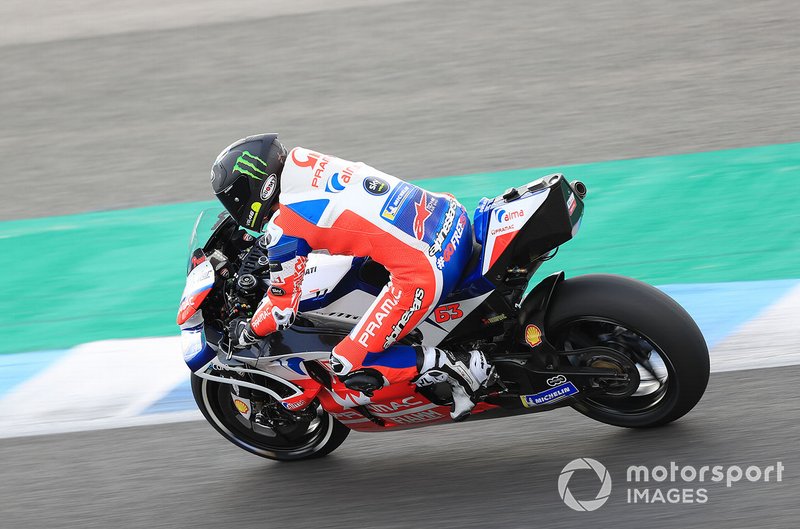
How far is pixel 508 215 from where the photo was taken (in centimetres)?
471

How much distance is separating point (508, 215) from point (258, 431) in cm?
180

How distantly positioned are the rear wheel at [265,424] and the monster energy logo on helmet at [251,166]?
1199 millimetres

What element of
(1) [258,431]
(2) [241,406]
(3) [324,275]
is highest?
(3) [324,275]

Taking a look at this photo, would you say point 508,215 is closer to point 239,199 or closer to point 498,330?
point 498,330

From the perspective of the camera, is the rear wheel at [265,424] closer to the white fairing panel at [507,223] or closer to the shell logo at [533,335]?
the shell logo at [533,335]

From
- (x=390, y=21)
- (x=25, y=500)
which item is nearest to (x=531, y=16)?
(x=390, y=21)

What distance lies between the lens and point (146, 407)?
605 centimetres

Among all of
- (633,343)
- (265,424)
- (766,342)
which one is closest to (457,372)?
(633,343)

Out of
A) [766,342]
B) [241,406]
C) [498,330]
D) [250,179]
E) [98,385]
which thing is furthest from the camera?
[98,385]

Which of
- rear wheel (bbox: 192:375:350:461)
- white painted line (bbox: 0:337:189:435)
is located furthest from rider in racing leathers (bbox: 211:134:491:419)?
white painted line (bbox: 0:337:189:435)

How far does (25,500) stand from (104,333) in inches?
77.0

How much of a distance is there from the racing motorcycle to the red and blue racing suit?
9.1 inches

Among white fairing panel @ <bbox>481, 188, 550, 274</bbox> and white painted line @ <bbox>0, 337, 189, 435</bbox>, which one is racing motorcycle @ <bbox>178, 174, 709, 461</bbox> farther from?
white painted line @ <bbox>0, 337, 189, 435</bbox>

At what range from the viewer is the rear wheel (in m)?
5.29
